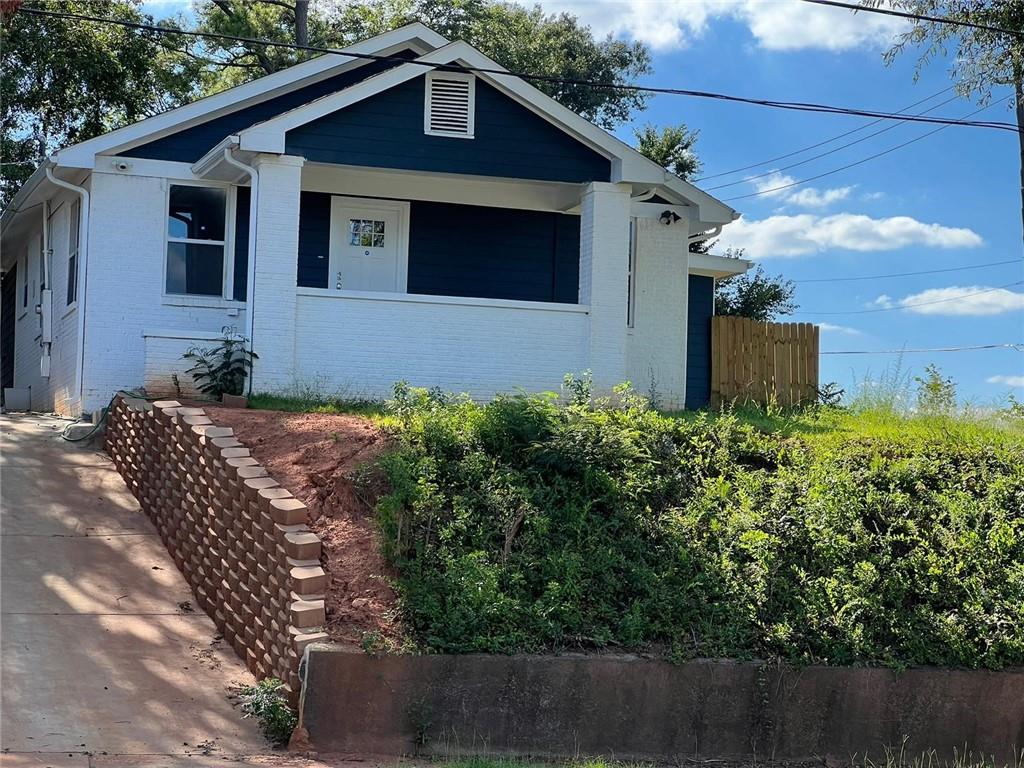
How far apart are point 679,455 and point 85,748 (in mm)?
5085

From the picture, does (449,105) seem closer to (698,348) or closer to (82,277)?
(82,277)

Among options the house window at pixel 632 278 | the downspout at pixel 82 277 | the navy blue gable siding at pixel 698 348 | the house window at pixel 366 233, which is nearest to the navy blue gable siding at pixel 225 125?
the downspout at pixel 82 277

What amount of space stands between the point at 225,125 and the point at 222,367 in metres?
4.05

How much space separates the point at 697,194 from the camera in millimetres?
16781

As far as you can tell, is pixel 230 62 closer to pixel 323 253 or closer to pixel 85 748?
pixel 323 253

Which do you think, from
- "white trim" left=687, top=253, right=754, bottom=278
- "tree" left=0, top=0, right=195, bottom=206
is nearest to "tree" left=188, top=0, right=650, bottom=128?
"tree" left=0, top=0, right=195, bottom=206

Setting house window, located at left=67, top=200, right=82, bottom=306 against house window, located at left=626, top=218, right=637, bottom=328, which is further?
house window, located at left=626, top=218, right=637, bottom=328

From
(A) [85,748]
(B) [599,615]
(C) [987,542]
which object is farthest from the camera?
(C) [987,542]

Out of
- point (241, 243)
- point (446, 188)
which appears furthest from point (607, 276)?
point (241, 243)

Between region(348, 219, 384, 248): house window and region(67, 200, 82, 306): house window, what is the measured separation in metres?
3.64

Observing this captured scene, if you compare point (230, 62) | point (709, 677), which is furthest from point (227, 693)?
point (230, 62)

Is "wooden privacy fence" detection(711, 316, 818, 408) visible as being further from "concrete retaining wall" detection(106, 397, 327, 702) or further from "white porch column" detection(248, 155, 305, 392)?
"concrete retaining wall" detection(106, 397, 327, 702)

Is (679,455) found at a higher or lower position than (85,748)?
higher

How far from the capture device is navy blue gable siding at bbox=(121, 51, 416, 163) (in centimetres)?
1498
